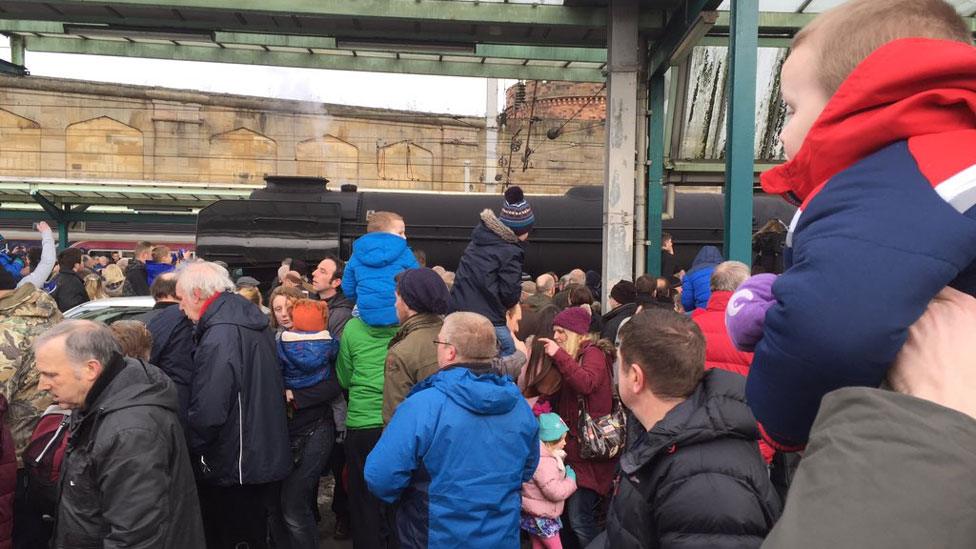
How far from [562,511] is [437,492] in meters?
1.56

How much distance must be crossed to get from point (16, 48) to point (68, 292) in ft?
10.8

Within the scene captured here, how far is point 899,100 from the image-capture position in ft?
2.95

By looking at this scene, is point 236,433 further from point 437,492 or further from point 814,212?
point 814,212

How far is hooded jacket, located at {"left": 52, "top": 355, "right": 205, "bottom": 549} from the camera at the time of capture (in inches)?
117

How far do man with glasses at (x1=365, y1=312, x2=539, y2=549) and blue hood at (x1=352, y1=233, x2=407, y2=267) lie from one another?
1.83m

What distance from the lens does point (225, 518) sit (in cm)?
463

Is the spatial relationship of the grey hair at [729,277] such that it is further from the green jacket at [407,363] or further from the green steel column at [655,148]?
the green steel column at [655,148]

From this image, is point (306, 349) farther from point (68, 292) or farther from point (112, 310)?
point (68, 292)

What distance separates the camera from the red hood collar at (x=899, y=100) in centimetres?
87

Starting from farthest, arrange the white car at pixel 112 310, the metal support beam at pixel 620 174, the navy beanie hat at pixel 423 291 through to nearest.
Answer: the metal support beam at pixel 620 174
the white car at pixel 112 310
the navy beanie hat at pixel 423 291

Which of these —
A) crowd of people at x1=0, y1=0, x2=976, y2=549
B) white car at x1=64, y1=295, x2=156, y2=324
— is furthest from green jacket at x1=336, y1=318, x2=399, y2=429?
white car at x1=64, y1=295, x2=156, y2=324

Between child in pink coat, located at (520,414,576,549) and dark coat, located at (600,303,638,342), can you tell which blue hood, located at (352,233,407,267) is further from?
dark coat, located at (600,303,638,342)

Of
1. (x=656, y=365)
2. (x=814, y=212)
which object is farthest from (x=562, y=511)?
(x=814, y=212)

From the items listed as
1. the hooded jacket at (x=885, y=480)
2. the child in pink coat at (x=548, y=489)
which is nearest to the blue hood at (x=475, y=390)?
the child in pink coat at (x=548, y=489)
